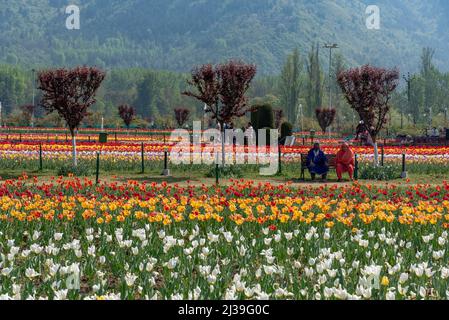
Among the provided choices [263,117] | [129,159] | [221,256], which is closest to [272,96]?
[263,117]

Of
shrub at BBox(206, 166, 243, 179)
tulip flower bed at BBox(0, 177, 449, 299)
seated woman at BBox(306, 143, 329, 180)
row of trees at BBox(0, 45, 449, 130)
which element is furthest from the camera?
row of trees at BBox(0, 45, 449, 130)

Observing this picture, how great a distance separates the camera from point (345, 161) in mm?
21906

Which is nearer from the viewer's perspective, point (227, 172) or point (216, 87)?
point (227, 172)

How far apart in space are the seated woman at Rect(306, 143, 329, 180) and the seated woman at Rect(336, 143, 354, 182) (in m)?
0.44

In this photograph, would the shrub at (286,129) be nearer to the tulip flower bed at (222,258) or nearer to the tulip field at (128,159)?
the tulip field at (128,159)

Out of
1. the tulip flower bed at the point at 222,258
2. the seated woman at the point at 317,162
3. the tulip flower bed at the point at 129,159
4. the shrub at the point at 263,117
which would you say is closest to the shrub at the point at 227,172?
the tulip flower bed at the point at 129,159

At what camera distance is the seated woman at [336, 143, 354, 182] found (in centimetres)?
2180

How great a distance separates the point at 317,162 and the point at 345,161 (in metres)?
0.89

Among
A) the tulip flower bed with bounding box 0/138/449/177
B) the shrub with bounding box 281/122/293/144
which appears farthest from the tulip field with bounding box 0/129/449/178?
the shrub with bounding box 281/122/293/144

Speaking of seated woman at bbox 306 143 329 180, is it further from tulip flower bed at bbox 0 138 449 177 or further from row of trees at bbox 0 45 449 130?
row of trees at bbox 0 45 449 130

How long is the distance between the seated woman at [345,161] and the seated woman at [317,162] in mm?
438

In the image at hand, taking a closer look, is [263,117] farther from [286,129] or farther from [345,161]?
[345,161]
